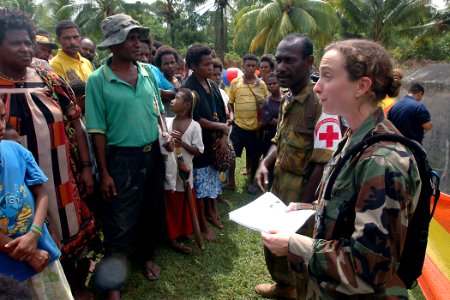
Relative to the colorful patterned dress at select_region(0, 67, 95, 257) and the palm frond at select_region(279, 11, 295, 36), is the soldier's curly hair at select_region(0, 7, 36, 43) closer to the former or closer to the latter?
the colorful patterned dress at select_region(0, 67, 95, 257)

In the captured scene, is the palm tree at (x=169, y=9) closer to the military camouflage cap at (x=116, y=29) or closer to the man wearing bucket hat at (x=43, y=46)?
the man wearing bucket hat at (x=43, y=46)

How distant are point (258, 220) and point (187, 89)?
87.2 inches

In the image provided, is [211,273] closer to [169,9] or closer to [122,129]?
[122,129]

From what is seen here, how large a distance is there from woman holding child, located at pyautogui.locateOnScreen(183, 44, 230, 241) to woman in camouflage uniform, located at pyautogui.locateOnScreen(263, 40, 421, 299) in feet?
8.26

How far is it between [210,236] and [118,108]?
74.3 inches

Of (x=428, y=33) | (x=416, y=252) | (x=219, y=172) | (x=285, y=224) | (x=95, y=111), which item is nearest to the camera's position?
(x=416, y=252)

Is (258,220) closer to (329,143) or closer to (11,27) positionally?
(329,143)

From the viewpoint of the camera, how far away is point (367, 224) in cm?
121

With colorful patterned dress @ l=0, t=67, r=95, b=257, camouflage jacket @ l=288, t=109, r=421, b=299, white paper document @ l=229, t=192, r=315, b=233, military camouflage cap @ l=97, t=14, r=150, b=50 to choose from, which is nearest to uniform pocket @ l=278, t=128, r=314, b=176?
white paper document @ l=229, t=192, r=315, b=233

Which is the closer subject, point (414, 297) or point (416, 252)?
point (416, 252)

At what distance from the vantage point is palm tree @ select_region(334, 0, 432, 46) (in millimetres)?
21266

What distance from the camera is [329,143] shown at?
2316mm

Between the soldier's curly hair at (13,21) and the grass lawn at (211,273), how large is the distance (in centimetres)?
213

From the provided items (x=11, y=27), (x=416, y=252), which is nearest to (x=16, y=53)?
(x=11, y=27)
